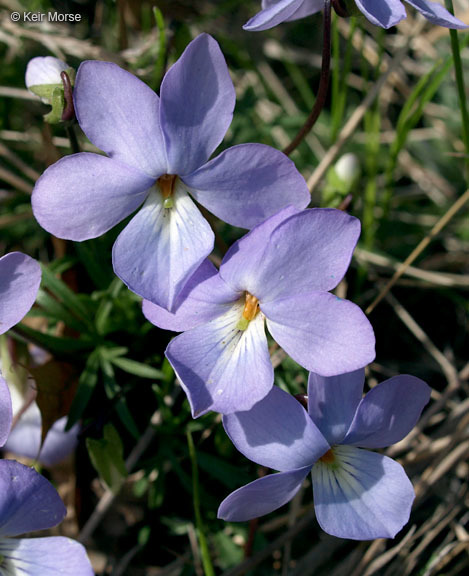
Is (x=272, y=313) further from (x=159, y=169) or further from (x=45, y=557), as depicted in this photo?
(x=45, y=557)

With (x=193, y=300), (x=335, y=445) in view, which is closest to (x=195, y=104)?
(x=193, y=300)

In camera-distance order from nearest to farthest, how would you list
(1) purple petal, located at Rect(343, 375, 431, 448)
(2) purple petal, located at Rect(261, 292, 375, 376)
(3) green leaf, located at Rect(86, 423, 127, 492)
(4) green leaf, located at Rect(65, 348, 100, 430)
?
(2) purple petal, located at Rect(261, 292, 375, 376), (1) purple petal, located at Rect(343, 375, 431, 448), (3) green leaf, located at Rect(86, 423, 127, 492), (4) green leaf, located at Rect(65, 348, 100, 430)

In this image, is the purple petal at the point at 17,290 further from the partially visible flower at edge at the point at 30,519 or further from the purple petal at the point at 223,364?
the purple petal at the point at 223,364

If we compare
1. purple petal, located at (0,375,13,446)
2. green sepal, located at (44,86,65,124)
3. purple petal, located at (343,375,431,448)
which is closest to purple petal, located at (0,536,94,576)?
purple petal, located at (0,375,13,446)

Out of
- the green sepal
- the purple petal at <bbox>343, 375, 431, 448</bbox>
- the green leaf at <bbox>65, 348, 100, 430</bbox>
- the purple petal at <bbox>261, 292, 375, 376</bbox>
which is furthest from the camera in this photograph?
the green leaf at <bbox>65, 348, 100, 430</bbox>

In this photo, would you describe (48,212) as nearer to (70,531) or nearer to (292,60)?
(70,531)

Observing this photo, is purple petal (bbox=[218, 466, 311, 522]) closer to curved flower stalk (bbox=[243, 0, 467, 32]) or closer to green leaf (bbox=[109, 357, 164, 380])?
green leaf (bbox=[109, 357, 164, 380])

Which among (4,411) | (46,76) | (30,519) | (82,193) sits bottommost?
(30,519)

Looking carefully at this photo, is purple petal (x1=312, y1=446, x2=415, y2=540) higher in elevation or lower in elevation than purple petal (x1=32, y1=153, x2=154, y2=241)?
lower
